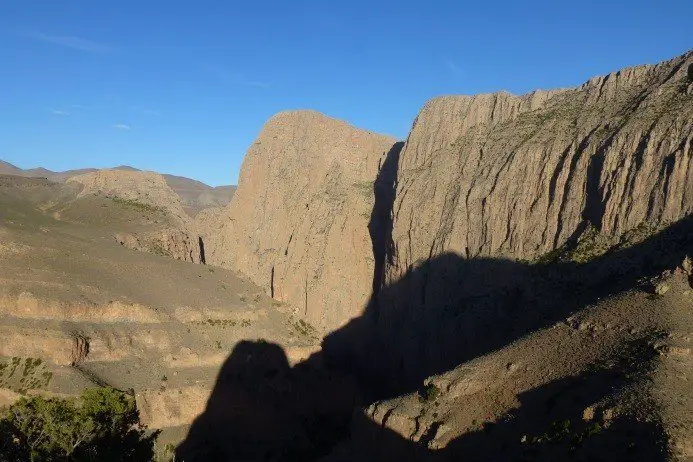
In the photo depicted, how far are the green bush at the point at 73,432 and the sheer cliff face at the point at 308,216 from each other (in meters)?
39.1

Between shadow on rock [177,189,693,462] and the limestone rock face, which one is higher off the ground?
the limestone rock face

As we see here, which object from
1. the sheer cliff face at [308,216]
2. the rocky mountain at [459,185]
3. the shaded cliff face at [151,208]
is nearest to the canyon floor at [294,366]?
the shaded cliff face at [151,208]

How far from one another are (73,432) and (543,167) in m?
43.4

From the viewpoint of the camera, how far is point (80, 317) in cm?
4591

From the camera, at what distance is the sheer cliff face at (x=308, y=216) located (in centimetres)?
6912

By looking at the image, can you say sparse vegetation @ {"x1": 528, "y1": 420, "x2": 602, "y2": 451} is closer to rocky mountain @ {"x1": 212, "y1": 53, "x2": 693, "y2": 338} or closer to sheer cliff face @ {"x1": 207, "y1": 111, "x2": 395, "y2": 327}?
rocky mountain @ {"x1": 212, "y1": 53, "x2": 693, "y2": 338}

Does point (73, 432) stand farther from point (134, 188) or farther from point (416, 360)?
point (134, 188)

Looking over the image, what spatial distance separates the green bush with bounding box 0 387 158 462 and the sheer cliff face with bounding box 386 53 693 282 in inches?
1370

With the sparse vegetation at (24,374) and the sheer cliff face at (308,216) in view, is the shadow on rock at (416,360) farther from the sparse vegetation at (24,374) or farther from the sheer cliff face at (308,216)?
the sparse vegetation at (24,374)

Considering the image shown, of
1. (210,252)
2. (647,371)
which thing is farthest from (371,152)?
(647,371)

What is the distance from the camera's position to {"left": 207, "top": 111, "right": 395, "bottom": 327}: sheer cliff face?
69125mm

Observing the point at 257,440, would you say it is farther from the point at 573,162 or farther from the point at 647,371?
the point at 573,162

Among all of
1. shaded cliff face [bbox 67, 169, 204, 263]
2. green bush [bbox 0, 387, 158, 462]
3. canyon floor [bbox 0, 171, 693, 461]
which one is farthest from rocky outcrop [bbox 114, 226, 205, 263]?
green bush [bbox 0, 387, 158, 462]

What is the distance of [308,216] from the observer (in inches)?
2894
